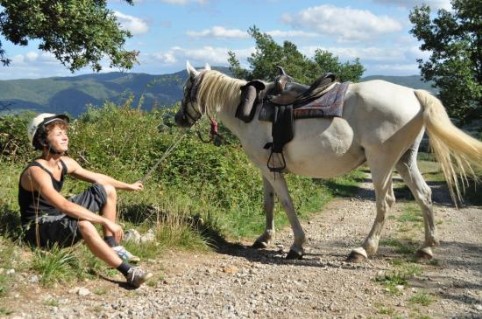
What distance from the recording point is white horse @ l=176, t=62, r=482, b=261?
232 inches

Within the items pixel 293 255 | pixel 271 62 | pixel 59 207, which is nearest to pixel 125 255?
pixel 59 207

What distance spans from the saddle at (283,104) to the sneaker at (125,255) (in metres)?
2.12

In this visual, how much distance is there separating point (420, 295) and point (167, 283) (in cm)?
249

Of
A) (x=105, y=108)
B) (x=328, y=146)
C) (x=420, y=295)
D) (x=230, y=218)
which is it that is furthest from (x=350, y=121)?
(x=105, y=108)

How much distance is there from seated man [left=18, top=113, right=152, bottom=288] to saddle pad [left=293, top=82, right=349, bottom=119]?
8.25 ft

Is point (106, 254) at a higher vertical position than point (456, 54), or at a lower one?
lower

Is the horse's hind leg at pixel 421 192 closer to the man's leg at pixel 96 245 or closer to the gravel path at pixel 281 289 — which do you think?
the gravel path at pixel 281 289

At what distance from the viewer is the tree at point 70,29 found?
882 centimetres

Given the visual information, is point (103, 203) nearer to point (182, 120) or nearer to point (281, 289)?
point (281, 289)

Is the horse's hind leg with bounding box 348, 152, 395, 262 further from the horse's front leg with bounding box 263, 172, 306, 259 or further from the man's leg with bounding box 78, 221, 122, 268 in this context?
the man's leg with bounding box 78, 221, 122, 268

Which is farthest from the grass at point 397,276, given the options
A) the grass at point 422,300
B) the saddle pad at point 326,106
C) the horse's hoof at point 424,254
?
the saddle pad at point 326,106

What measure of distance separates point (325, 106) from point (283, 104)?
56 centimetres

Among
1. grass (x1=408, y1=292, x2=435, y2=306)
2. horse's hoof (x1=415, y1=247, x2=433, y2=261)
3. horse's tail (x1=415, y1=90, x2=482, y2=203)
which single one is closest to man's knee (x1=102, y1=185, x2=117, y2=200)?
grass (x1=408, y1=292, x2=435, y2=306)

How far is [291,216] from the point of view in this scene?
21.3 feet
